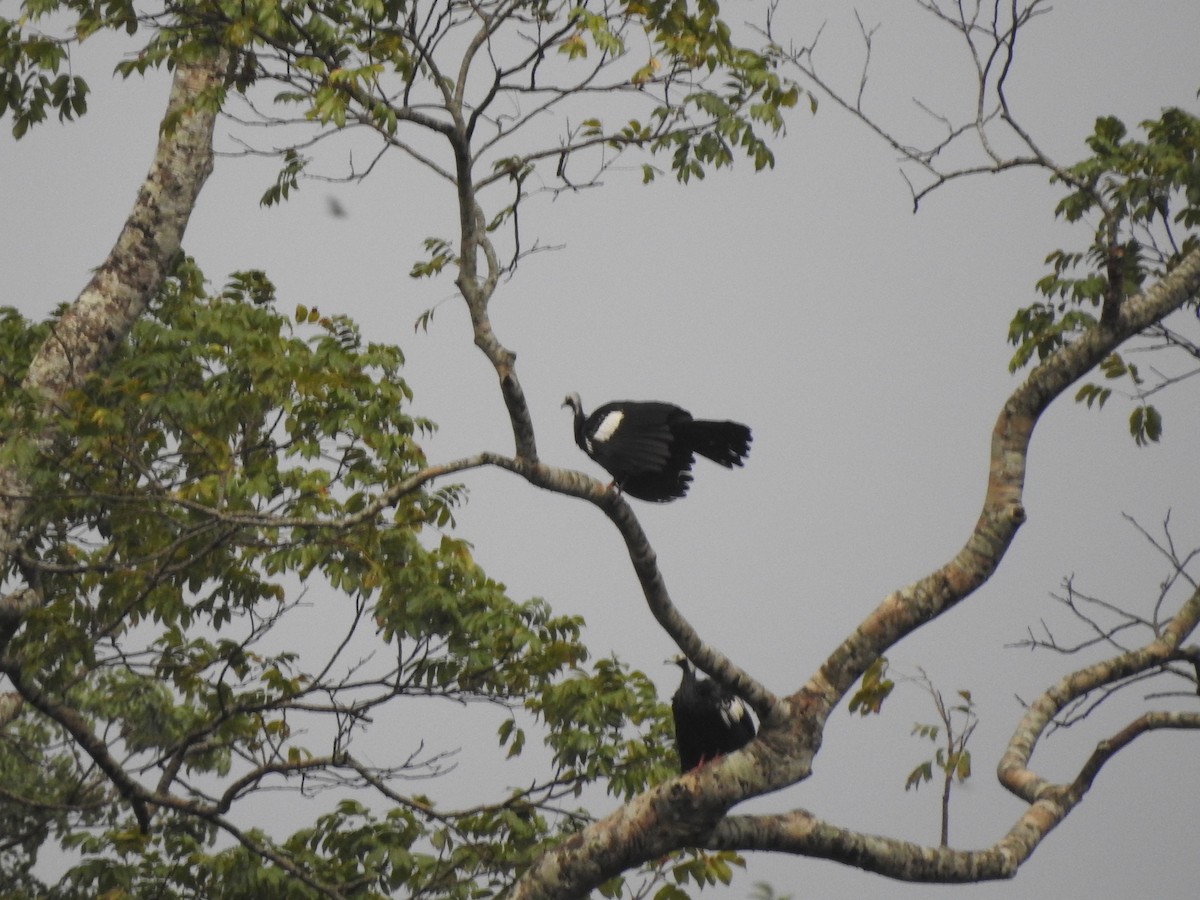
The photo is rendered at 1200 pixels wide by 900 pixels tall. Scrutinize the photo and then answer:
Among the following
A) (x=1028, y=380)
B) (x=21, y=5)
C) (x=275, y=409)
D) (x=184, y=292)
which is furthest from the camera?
(x=184, y=292)

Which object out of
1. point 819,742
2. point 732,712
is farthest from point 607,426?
point 819,742

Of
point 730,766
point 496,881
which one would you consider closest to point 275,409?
point 496,881

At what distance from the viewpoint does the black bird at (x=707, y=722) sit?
18.6 ft

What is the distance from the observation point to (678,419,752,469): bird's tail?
19.3 ft

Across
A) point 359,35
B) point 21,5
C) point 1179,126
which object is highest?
point 21,5

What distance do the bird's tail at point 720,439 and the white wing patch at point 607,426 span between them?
32 centimetres

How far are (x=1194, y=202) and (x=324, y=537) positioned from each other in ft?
15.3

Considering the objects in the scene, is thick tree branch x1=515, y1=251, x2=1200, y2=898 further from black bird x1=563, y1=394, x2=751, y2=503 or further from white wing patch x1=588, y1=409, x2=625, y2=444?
white wing patch x1=588, y1=409, x2=625, y2=444

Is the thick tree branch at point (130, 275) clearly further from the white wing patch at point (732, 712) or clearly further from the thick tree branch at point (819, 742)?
the thick tree branch at point (819, 742)

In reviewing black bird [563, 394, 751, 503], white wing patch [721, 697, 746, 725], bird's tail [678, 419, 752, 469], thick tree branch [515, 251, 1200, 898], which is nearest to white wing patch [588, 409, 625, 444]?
black bird [563, 394, 751, 503]

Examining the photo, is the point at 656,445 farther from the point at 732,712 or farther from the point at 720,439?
the point at 732,712

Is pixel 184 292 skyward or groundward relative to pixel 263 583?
skyward

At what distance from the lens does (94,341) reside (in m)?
7.03

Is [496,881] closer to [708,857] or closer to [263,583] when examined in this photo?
[708,857]
